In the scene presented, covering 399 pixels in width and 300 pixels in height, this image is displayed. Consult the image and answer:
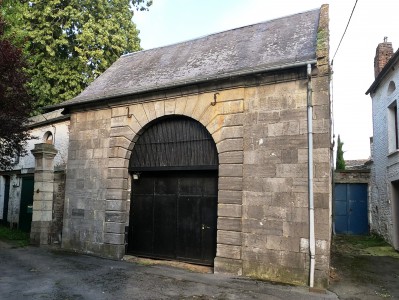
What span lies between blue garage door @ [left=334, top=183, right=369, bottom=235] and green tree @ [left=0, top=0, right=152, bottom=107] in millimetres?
13339

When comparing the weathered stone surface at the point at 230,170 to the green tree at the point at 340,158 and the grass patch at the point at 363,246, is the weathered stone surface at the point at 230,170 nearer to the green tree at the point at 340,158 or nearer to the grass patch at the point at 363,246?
the grass patch at the point at 363,246

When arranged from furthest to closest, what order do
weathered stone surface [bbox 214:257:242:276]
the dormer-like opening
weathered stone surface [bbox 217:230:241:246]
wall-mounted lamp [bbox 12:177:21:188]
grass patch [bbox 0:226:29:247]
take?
wall-mounted lamp [bbox 12:177:21:188]
the dormer-like opening
grass patch [bbox 0:226:29:247]
weathered stone surface [bbox 217:230:241:246]
weathered stone surface [bbox 214:257:242:276]

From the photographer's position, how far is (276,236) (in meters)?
7.17

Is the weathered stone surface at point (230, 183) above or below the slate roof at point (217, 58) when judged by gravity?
below

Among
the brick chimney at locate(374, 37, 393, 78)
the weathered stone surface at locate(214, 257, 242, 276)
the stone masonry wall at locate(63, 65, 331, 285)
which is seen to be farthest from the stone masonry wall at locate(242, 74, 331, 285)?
the brick chimney at locate(374, 37, 393, 78)

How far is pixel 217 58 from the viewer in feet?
30.1

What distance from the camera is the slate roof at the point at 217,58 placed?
7926 mm

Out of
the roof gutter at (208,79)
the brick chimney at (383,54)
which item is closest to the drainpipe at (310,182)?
the roof gutter at (208,79)

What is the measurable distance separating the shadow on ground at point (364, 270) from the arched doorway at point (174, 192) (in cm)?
295

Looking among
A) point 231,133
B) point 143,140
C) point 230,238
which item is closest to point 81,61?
point 143,140

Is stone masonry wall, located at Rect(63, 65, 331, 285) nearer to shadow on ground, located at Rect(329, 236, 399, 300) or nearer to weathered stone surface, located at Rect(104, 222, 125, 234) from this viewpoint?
weathered stone surface, located at Rect(104, 222, 125, 234)

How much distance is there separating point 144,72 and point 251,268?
250 inches

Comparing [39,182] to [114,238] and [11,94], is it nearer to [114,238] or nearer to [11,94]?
[11,94]

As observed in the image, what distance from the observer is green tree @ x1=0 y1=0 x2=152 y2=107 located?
698 inches
